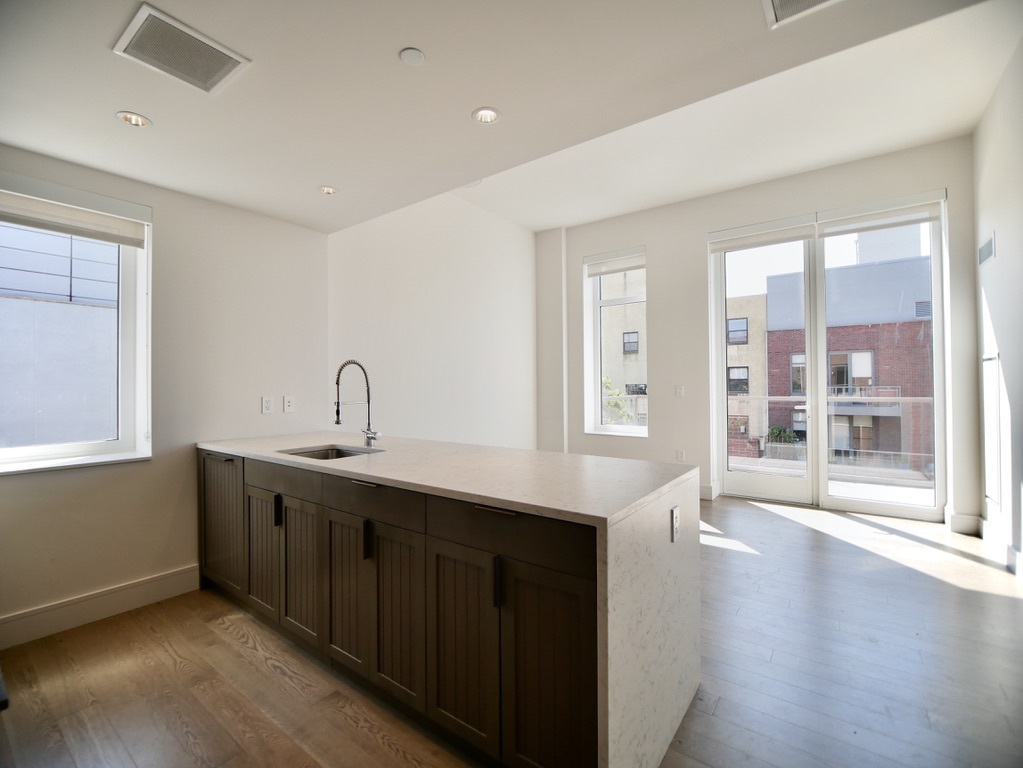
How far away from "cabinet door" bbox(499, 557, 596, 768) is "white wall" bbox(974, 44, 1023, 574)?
10.9 feet

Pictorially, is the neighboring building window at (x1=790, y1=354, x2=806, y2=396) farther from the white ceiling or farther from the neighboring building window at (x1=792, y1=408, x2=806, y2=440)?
the white ceiling

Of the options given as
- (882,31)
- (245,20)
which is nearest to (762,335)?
(882,31)

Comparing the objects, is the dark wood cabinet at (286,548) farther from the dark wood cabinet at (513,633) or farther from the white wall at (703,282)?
the white wall at (703,282)

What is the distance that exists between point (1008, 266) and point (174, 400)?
17.2ft

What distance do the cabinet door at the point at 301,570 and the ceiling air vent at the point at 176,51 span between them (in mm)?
1728

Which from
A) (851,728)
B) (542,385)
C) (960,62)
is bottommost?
(851,728)

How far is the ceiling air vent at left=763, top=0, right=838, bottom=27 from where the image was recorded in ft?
4.60

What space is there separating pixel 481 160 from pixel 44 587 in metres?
3.12

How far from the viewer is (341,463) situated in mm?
2055

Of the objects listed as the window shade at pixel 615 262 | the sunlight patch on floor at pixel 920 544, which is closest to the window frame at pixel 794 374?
the sunlight patch on floor at pixel 920 544

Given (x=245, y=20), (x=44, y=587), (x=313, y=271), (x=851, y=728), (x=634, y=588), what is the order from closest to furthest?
(x=634, y=588) → (x=245, y=20) → (x=851, y=728) → (x=44, y=587) → (x=313, y=271)

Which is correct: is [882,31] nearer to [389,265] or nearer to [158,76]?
[158,76]

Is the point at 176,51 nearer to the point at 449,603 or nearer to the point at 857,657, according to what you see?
the point at 449,603

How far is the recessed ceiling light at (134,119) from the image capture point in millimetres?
1952
